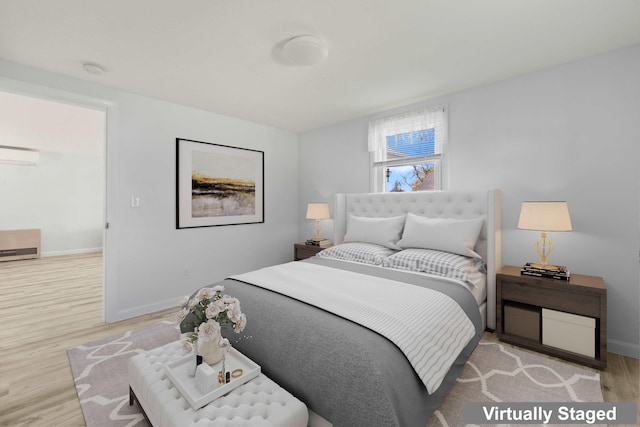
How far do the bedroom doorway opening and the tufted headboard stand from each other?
13.4 feet

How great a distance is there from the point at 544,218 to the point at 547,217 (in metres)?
0.02

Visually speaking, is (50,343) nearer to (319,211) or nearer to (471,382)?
(319,211)

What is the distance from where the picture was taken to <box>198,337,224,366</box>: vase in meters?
1.47

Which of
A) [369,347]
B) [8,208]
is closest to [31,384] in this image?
[369,347]

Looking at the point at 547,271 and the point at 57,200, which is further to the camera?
the point at 57,200

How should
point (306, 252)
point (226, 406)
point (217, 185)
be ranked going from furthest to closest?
point (306, 252)
point (217, 185)
point (226, 406)

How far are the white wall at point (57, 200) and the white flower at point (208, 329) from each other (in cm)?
776

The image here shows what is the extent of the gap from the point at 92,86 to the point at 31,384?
8.69ft

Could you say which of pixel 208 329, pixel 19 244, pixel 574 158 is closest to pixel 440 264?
pixel 574 158

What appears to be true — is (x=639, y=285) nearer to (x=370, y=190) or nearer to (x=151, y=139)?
(x=370, y=190)

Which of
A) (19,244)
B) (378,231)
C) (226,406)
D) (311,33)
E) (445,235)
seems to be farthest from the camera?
(19,244)

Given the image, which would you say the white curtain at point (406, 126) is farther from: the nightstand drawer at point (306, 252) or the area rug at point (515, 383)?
the area rug at point (515, 383)

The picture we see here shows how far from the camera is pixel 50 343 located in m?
2.57

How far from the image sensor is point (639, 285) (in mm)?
2260
